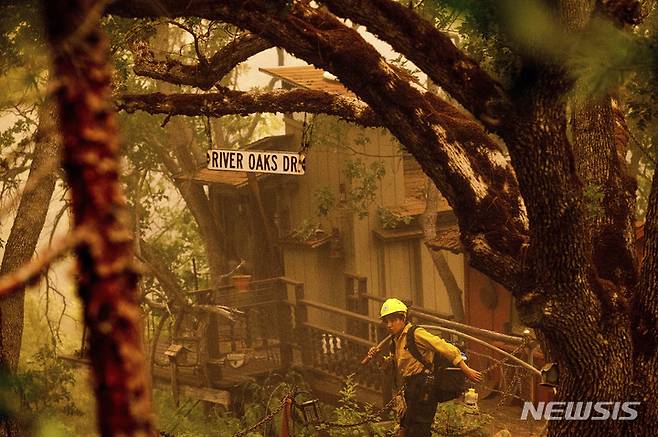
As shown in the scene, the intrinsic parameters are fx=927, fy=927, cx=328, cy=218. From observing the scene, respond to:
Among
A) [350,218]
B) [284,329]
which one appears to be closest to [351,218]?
[350,218]

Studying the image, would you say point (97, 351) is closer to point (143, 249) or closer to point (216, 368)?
point (216, 368)

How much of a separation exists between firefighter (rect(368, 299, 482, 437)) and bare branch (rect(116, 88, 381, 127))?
2.99m

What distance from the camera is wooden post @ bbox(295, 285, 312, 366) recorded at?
15500 millimetres

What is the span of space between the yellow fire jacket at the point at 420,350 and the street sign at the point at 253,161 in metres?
2.35

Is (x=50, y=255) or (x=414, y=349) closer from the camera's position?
(x=50, y=255)

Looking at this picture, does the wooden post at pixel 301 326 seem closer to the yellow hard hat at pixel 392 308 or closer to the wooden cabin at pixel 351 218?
the wooden cabin at pixel 351 218

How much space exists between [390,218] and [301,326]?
3.07m

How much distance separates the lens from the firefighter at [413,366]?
9.70 metres

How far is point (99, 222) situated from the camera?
1968 millimetres

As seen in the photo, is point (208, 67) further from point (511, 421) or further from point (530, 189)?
point (511, 421)

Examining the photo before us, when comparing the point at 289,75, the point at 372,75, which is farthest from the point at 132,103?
the point at 289,75

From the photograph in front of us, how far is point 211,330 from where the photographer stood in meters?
16.0

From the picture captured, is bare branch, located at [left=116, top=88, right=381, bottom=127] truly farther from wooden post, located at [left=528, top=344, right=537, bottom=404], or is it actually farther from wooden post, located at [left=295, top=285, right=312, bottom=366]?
wooden post, located at [left=295, top=285, right=312, bottom=366]

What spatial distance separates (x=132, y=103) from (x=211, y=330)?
351 inches
